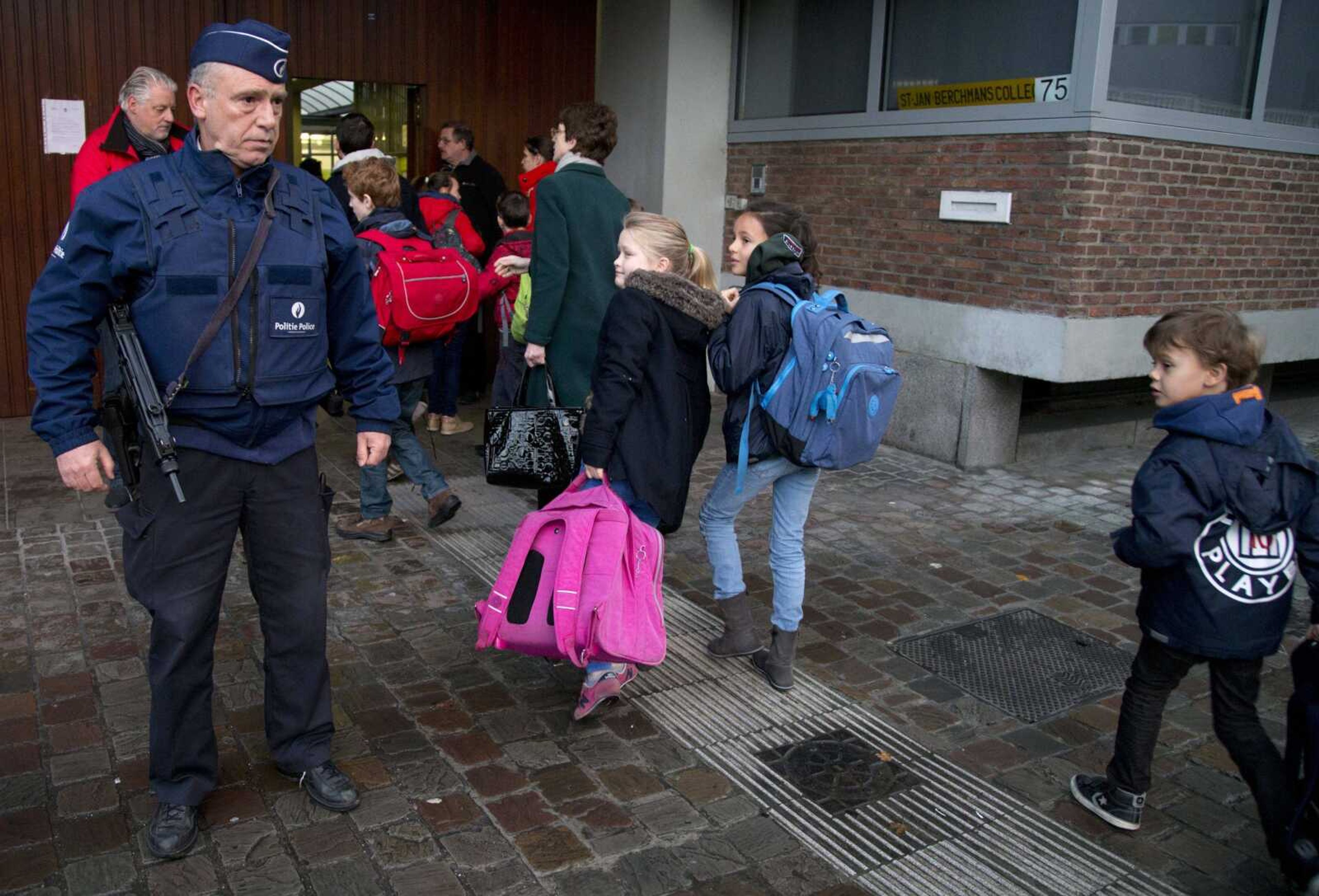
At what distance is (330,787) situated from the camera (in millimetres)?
3338

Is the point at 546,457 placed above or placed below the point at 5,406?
above

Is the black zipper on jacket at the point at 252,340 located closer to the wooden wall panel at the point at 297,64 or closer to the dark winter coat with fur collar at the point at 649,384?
the dark winter coat with fur collar at the point at 649,384

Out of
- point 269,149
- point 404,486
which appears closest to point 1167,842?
point 269,149

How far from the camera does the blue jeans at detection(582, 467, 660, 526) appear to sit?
3.86 m

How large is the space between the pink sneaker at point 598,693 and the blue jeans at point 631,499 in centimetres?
50

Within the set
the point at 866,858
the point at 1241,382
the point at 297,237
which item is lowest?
the point at 866,858

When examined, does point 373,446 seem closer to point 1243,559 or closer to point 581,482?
point 581,482

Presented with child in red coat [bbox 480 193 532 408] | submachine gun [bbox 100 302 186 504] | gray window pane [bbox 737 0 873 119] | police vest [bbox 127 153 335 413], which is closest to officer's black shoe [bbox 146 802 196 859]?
submachine gun [bbox 100 302 186 504]

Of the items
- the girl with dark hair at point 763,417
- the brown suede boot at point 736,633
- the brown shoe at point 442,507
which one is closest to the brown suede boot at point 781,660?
the girl with dark hair at point 763,417

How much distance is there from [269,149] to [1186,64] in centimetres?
644

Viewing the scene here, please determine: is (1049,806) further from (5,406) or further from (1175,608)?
(5,406)

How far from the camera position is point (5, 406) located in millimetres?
7801

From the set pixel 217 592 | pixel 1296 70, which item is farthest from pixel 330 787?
pixel 1296 70

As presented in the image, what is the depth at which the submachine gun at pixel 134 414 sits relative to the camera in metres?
2.87
